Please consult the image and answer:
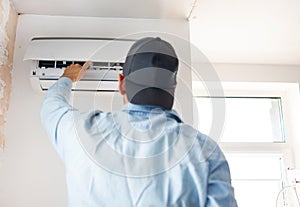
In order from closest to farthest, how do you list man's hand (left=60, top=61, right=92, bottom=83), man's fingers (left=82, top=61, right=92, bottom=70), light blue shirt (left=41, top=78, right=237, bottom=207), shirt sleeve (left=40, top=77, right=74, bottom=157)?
light blue shirt (left=41, top=78, right=237, bottom=207) → shirt sleeve (left=40, top=77, right=74, bottom=157) → man's hand (left=60, top=61, right=92, bottom=83) → man's fingers (left=82, top=61, right=92, bottom=70)

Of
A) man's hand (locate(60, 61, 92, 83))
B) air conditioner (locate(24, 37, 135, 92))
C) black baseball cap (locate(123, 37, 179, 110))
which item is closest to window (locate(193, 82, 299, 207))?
air conditioner (locate(24, 37, 135, 92))

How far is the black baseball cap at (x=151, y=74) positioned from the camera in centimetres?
77

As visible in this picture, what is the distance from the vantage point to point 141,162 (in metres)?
0.73

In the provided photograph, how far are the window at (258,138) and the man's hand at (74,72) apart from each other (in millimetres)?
1318

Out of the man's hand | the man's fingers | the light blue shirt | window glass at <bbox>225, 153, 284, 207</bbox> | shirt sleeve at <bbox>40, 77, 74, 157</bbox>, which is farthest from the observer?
window glass at <bbox>225, 153, 284, 207</bbox>

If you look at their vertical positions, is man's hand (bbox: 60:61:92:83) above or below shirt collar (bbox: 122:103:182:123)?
above

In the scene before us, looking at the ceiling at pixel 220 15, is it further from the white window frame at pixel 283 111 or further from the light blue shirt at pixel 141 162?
the light blue shirt at pixel 141 162

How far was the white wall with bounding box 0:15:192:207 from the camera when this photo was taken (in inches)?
56.2

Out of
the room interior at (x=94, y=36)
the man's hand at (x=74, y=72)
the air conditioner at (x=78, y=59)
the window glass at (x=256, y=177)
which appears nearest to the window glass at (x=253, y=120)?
the window glass at (x=256, y=177)

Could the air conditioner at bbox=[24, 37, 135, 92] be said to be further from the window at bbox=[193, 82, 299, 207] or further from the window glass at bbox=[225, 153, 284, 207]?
the window glass at bbox=[225, 153, 284, 207]

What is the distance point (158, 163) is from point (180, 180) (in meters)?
0.06

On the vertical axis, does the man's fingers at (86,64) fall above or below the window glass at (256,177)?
above

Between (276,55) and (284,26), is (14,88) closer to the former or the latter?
(284,26)

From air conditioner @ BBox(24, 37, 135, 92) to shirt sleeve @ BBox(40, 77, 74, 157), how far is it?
1.57ft
